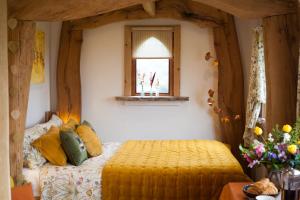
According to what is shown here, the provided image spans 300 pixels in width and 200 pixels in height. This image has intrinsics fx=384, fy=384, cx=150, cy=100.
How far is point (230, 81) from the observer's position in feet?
16.7

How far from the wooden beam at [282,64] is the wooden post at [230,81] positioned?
6.68ft

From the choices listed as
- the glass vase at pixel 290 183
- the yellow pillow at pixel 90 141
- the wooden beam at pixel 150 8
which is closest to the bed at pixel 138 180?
the yellow pillow at pixel 90 141

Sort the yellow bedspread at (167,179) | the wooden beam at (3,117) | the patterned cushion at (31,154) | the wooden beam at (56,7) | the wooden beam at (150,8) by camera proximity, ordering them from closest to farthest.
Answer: the wooden beam at (3,117)
the wooden beam at (56,7)
the yellow bedspread at (167,179)
the patterned cushion at (31,154)
the wooden beam at (150,8)

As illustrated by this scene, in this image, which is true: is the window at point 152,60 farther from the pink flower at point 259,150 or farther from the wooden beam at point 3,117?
the wooden beam at point 3,117

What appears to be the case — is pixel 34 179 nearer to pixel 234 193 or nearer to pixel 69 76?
pixel 234 193

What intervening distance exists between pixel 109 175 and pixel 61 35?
2.50 meters

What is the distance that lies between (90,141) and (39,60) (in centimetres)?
134

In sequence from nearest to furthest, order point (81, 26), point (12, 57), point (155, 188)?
point (12, 57), point (155, 188), point (81, 26)

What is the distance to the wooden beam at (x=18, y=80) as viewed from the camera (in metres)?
3.10

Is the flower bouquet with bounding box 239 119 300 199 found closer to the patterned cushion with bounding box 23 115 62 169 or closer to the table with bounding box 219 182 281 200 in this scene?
the table with bounding box 219 182 281 200

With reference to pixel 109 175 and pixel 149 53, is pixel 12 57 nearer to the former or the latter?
pixel 109 175

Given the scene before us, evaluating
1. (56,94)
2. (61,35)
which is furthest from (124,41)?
(56,94)

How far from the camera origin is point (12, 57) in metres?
3.09

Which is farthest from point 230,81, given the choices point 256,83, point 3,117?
point 3,117
